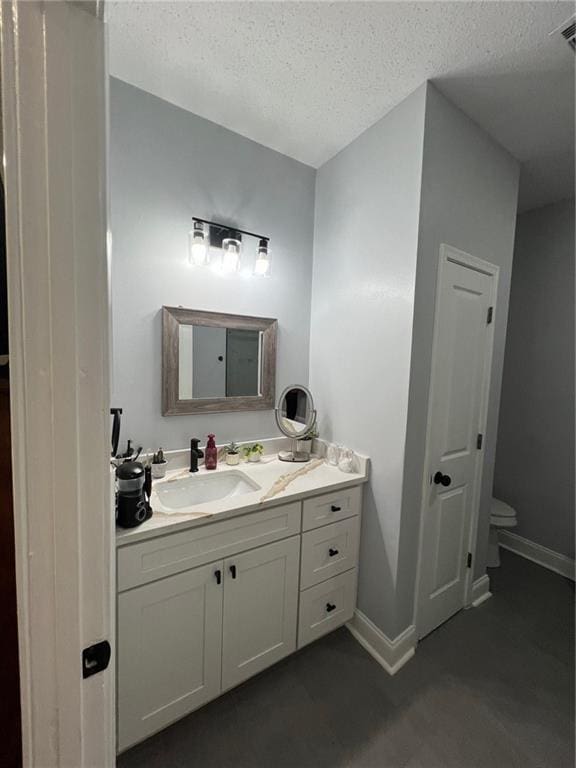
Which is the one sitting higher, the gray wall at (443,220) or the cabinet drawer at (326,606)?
the gray wall at (443,220)

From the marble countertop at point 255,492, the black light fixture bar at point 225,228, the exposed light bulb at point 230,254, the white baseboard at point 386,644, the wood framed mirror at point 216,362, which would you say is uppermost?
the black light fixture bar at point 225,228

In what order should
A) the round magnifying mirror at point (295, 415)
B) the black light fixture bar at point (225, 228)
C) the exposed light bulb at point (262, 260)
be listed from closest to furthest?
the black light fixture bar at point (225, 228) → the exposed light bulb at point (262, 260) → the round magnifying mirror at point (295, 415)

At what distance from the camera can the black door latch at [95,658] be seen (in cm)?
52

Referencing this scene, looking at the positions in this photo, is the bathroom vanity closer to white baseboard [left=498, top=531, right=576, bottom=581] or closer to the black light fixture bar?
the black light fixture bar

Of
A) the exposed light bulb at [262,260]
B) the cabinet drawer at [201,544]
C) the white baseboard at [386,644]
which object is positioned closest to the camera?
the cabinet drawer at [201,544]

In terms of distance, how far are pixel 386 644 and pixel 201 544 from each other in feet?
3.63

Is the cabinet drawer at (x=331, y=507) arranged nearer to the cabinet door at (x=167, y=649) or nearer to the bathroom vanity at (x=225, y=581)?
the bathroom vanity at (x=225, y=581)

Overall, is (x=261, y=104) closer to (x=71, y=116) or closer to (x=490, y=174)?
(x=490, y=174)

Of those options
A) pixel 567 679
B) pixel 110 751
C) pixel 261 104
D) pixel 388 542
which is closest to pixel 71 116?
pixel 110 751

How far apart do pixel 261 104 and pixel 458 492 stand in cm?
227

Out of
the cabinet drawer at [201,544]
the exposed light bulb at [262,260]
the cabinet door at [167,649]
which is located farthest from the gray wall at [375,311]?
the cabinet door at [167,649]

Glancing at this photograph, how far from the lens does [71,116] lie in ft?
1.48

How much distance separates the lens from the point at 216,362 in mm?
1744

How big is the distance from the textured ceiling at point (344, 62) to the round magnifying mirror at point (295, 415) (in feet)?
4.79
